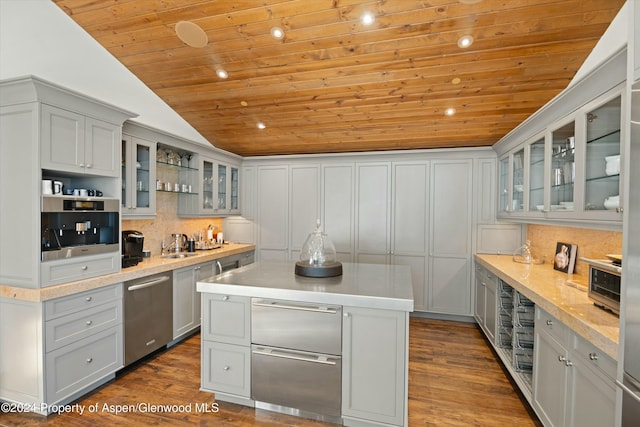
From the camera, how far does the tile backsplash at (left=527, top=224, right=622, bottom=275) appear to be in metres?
2.47

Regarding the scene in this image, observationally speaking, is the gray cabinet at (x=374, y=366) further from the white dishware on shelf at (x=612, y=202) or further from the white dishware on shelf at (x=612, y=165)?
the white dishware on shelf at (x=612, y=165)

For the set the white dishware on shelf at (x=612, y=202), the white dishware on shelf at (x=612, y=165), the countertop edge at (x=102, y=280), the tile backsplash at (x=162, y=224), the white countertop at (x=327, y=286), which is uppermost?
the white dishware on shelf at (x=612, y=165)

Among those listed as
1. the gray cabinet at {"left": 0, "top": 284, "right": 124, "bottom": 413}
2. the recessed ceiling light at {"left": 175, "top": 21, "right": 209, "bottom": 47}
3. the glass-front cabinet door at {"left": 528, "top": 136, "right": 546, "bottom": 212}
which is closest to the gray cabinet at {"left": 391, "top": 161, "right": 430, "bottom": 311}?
the glass-front cabinet door at {"left": 528, "top": 136, "right": 546, "bottom": 212}

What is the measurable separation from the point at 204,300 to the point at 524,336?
2.70 m

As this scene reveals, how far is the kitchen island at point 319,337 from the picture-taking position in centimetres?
204

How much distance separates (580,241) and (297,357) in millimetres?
2744

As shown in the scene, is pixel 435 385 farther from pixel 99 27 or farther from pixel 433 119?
pixel 99 27

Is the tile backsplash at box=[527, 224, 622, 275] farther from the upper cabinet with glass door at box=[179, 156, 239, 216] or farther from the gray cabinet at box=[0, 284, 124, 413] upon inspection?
the upper cabinet with glass door at box=[179, 156, 239, 216]

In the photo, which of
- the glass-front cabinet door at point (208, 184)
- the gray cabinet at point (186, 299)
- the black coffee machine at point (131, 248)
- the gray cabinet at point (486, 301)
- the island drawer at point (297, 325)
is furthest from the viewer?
the glass-front cabinet door at point (208, 184)

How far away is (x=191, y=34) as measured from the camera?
277cm

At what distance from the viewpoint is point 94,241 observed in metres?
2.72

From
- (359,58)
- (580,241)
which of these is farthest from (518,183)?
(359,58)

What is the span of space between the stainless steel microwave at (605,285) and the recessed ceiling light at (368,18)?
2.23 metres

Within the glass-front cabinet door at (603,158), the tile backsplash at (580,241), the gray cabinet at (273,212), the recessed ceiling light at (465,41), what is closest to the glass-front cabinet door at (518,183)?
the tile backsplash at (580,241)
